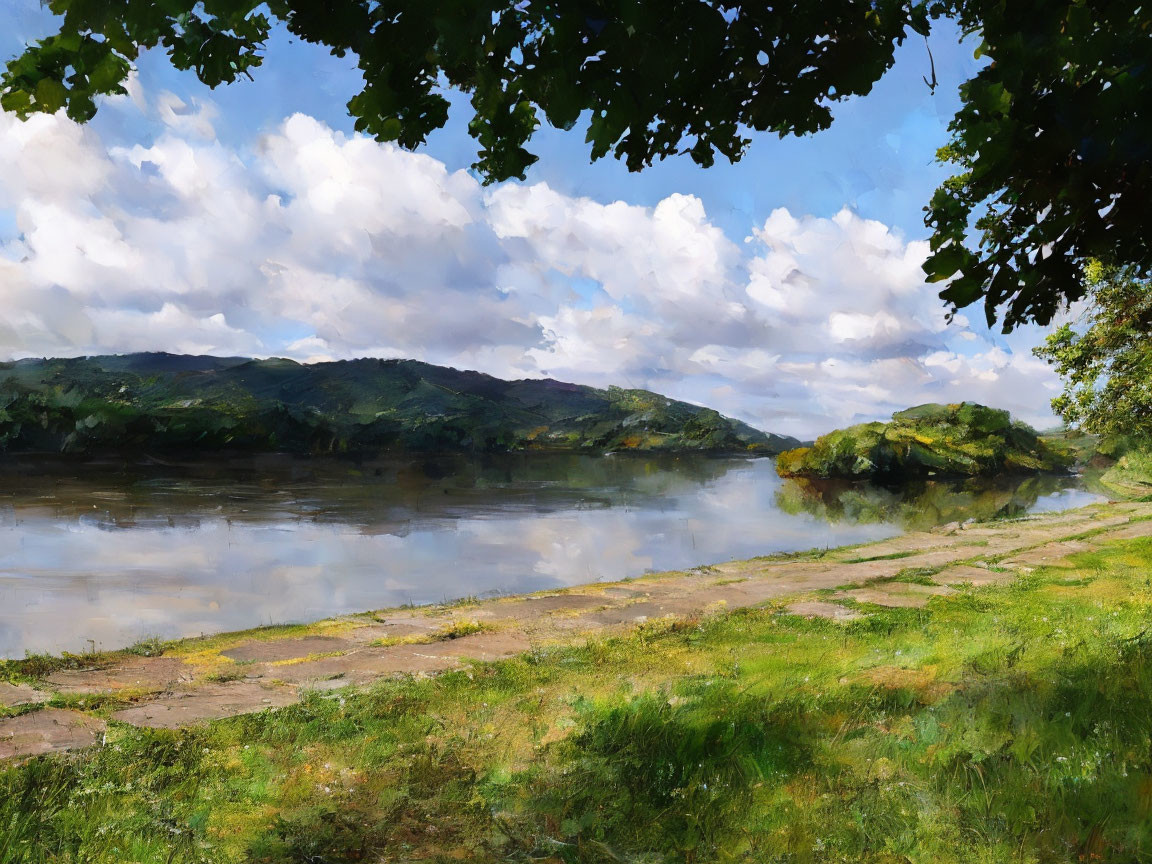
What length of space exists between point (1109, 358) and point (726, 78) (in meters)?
18.8

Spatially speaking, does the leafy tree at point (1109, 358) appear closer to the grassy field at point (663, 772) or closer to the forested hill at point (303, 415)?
the grassy field at point (663, 772)

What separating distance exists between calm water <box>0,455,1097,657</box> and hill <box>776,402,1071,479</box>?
4213 mm

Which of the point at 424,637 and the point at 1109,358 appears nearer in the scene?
the point at 424,637

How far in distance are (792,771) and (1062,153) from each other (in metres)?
3.79

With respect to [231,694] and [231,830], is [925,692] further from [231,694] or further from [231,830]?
[231,694]

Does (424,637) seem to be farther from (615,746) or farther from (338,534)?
(338,534)

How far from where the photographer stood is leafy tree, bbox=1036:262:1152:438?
17.5m

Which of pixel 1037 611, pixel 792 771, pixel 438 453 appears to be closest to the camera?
pixel 792 771

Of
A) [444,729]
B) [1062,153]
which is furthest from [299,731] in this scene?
[1062,153]

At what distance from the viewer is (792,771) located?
381 centimetres

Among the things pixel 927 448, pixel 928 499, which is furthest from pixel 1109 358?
pixel 927 448

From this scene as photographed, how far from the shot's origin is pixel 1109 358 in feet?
62.0

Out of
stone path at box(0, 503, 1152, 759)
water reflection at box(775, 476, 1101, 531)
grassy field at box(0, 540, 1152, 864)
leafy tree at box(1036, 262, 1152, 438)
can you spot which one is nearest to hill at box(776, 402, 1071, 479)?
water reflection at box(775, 476, 1101, 531)

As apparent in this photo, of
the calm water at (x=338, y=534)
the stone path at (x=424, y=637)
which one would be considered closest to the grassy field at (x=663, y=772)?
the stone path at (x=424, y=637)
